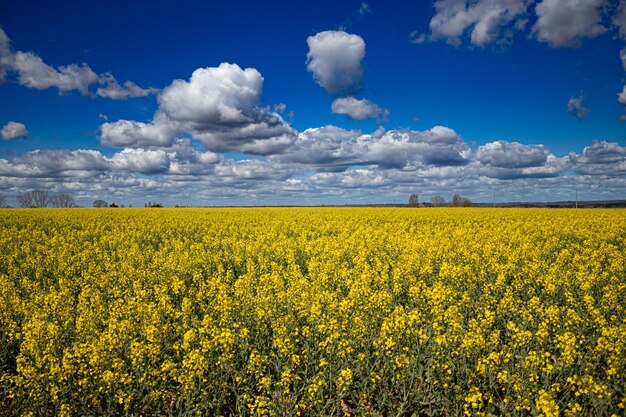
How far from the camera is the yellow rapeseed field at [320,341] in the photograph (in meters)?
5.11

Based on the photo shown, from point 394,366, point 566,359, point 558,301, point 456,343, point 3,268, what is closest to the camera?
point 566,359

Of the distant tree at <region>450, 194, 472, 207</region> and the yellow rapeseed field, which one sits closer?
the yellow rapeseed field

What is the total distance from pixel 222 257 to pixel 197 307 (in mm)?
5607

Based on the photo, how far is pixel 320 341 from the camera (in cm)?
663

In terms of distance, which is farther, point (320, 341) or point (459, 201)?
point (459, 201)

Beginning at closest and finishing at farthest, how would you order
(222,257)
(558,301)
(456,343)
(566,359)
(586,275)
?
(566,359) < (456,343) < (558,301) < (586,275) < (222,257)

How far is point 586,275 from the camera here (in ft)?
32.7

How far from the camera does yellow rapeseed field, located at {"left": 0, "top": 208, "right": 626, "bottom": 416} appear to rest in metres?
5.11

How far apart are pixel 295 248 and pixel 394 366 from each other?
10.5m

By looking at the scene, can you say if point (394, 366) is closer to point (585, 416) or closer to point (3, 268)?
point (585, 416)

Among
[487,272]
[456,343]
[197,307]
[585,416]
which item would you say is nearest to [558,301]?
[487,272]

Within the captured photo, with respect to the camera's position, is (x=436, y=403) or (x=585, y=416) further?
(x=436, y=403)

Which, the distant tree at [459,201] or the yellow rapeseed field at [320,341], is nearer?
the yellow rapeseed field at [320,341]

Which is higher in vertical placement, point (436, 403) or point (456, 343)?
point (456, 343)
